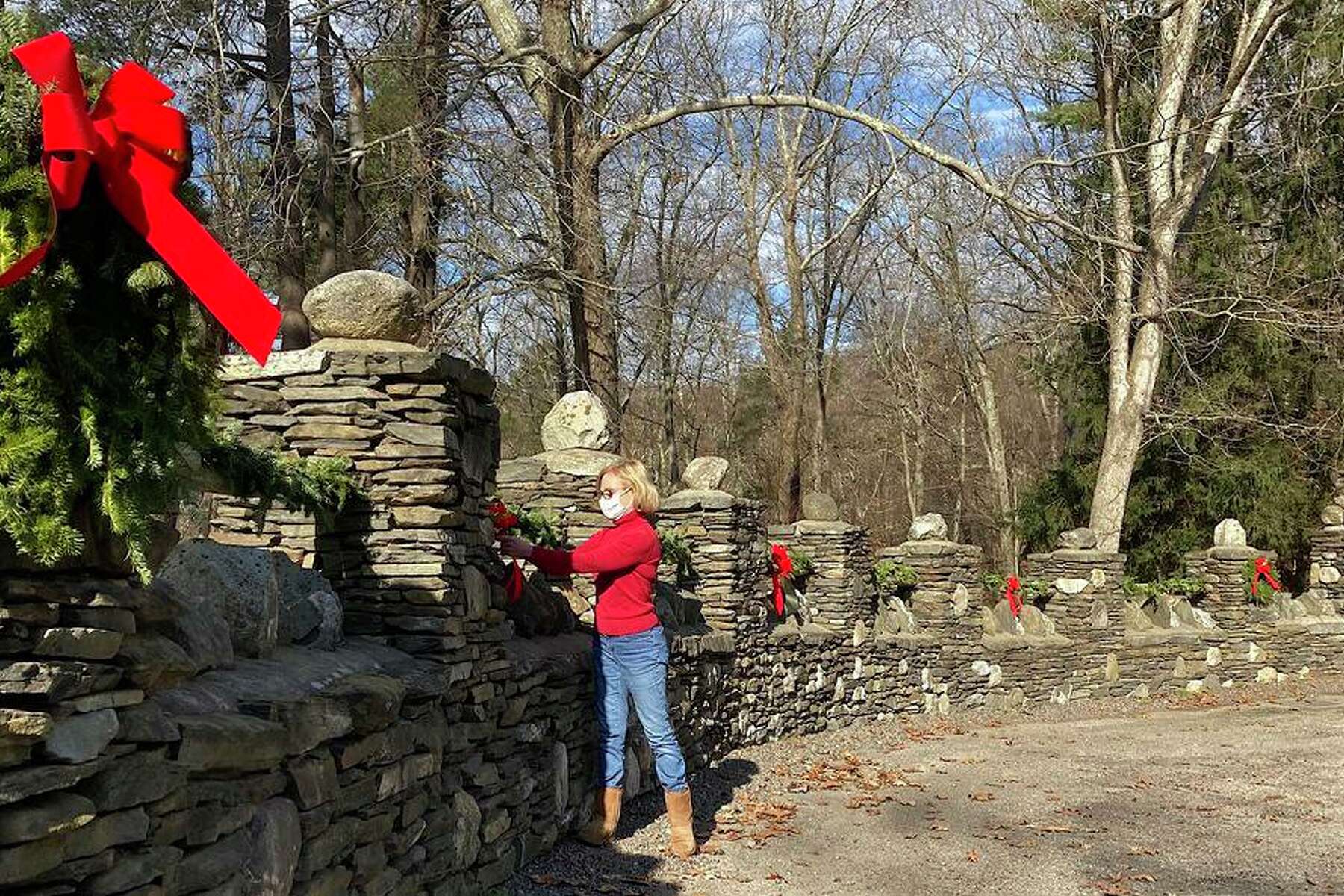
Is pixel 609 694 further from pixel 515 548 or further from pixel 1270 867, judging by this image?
pixel 1270 867

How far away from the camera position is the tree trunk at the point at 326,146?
390 inches

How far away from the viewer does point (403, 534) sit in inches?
185

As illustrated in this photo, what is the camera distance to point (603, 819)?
597cm

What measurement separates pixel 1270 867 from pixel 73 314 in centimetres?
597

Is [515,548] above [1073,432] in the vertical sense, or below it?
below

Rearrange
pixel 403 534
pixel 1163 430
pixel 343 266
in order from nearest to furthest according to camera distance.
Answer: pixel 403 534 → pixel 343 266 → pixel 1163 430

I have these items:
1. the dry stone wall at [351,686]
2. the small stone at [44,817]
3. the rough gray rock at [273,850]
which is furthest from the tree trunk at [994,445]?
the small stone at [44,817]

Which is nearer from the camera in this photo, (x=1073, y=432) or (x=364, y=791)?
(x=364, y=791)

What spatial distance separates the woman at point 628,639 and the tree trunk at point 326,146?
5156mm

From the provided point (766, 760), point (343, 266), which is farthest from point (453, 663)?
point (343, 266)

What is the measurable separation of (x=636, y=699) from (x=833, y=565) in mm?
6351

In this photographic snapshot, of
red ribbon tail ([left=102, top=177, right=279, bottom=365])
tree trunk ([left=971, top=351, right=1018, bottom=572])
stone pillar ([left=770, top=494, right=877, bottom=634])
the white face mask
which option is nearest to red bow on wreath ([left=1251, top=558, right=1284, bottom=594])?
stone pillar ([left=770, top=494, right=877, bottom=634])

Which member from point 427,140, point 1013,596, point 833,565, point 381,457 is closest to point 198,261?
point 381,457

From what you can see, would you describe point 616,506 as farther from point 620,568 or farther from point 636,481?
point 620,568
